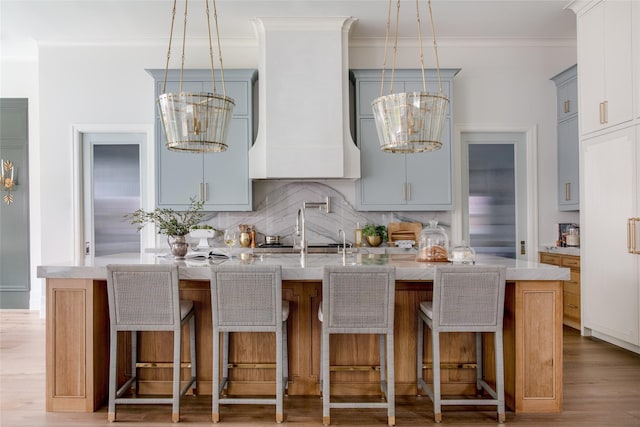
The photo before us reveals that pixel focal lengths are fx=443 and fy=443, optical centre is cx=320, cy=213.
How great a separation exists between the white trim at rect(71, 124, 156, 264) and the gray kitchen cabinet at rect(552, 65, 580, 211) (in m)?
4.79

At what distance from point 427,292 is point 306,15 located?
3197mm

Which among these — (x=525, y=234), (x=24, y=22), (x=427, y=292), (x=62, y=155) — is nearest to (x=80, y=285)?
(x=427, y=292)

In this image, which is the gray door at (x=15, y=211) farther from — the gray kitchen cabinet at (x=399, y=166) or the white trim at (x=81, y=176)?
the gray kitchen cabinet at (x=399, y=166)

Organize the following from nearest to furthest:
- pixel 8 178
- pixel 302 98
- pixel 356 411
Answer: pixel 356 411 → pixel 302 98 → pixel 8 178

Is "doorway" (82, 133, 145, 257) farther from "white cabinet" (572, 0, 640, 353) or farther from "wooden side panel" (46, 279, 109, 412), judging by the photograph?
"white cabinet" (572, 0, 640, 353)

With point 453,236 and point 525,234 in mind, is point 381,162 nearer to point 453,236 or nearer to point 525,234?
point 453,236

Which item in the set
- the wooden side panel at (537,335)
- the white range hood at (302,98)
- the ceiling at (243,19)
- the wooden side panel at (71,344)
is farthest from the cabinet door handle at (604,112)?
the wooden side panel at (71,344)

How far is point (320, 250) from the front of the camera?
15.5 feet

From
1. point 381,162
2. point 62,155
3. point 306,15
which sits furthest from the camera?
point 62,155

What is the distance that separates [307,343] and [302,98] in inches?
107

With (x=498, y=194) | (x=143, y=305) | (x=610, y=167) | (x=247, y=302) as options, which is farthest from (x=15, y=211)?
(x=610, y=167)

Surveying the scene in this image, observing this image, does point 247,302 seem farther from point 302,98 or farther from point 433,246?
point 302,98

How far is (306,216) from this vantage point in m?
5.22

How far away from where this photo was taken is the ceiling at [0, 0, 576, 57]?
14.5 feet
